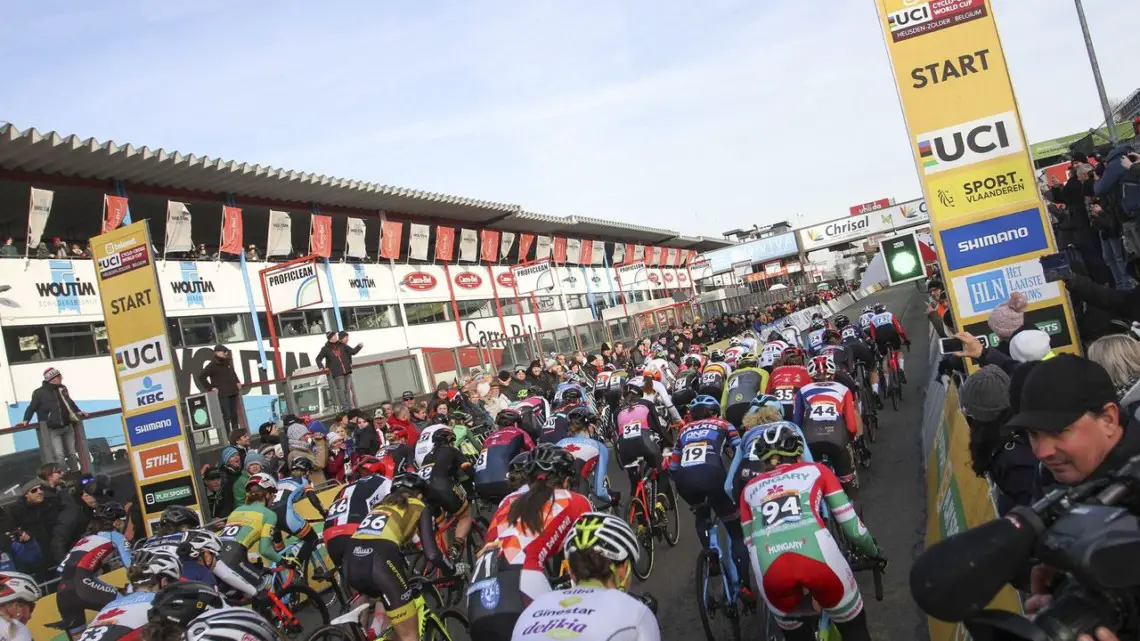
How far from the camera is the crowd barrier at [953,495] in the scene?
477 centimetres

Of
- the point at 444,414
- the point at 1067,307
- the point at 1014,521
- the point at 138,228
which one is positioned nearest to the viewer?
the point at 1014,521

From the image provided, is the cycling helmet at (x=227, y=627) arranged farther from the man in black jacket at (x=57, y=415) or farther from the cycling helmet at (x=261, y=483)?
the man in black jacket at (x=57, y=415)

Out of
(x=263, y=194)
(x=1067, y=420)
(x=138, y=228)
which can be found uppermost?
(x=263, y=194)

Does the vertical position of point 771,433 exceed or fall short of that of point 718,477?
it exceeds it

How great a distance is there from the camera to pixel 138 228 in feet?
36.9

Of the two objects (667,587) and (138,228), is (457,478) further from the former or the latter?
(138,228)

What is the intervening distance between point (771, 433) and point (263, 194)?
76.4 feet

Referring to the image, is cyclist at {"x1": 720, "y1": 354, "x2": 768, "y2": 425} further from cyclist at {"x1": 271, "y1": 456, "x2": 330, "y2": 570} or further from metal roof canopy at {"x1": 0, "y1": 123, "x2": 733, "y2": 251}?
metal roof canopy at {"x1": 0, "y1": 123, "x2": 733, "y2": 251}

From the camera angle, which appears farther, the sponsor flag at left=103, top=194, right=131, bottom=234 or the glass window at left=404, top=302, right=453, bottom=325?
the glass window at left=404, top=302, right=453, bottom=325

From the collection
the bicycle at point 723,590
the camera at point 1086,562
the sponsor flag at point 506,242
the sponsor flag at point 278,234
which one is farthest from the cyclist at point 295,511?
the sponsor flag at point 506,242

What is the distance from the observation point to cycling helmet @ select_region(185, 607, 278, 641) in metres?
4.47

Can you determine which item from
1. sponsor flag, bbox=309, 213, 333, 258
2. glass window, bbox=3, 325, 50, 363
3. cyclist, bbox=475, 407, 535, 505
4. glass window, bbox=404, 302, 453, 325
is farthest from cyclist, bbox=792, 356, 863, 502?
glass window, bbox=404, 302, 453, 325

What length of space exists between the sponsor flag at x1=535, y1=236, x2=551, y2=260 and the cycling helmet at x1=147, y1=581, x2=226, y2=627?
124ft

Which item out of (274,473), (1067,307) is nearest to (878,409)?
(1067,307)
